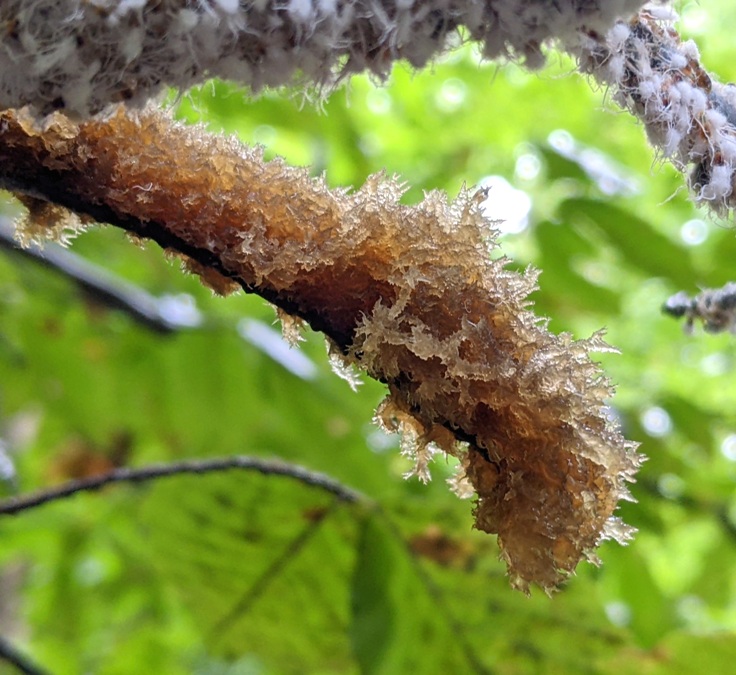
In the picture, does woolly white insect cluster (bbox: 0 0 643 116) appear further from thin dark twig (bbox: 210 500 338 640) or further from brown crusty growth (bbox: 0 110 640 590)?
thin dark twig (bbox: 210 500 338 640)

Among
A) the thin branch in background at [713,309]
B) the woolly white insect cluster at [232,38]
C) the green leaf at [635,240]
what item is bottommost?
the green leaf at [635,240]

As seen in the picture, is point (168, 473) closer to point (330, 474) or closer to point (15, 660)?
point (15, 660)

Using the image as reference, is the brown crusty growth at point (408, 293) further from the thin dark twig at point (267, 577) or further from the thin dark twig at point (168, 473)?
the thin dark twig at point (267, 577)

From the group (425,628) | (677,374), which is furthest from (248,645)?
(677,374)

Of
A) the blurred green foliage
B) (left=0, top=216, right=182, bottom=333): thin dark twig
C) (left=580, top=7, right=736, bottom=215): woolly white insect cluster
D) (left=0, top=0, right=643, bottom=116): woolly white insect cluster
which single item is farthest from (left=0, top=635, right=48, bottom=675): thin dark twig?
(left=580, top=7, right=736, bottom=215): woolly white insect cluster

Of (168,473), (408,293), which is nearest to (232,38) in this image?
(408,293)

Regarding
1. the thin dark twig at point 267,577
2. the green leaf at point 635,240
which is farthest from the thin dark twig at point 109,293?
the green leaf at point 635,240
